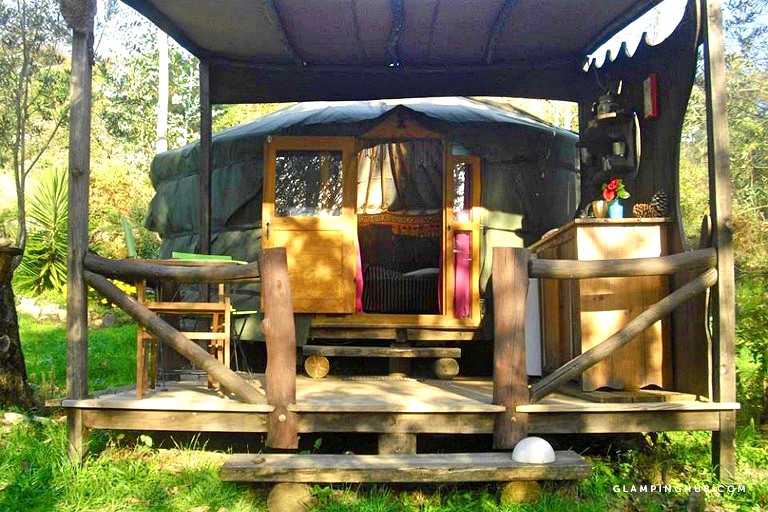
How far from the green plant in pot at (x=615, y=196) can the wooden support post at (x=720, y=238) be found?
2.00 feet

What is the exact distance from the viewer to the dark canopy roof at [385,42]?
13.3 feet

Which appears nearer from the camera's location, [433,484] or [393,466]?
[393,466]

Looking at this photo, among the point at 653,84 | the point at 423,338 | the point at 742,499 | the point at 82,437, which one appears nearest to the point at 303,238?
the point at 423,338

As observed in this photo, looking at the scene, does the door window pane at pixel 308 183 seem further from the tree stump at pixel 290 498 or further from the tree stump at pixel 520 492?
the tree stump at pixel 520 492

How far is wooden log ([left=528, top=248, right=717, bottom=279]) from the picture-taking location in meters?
3.18

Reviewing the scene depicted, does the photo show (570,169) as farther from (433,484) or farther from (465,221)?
(433,484)

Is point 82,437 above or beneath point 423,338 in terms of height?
beneath

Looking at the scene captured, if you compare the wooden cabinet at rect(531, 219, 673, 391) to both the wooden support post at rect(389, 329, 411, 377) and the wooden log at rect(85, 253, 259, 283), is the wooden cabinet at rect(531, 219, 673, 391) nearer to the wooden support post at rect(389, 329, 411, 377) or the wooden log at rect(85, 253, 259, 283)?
the wooden support post at rect(389, 329, 411, 377)

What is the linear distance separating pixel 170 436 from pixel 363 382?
1185 millimetres

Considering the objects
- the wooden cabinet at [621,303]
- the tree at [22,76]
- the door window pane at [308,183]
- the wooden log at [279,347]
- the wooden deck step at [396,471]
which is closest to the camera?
the wooden deck step at [396,471]

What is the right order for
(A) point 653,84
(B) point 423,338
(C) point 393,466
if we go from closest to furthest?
(C) point 393,466, (A) point 653,84, (B) point 423,338

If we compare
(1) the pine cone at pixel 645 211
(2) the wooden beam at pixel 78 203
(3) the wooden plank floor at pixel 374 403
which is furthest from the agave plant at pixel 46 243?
(1) the pine cone at pixel 645 211

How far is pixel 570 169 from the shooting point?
226 inches

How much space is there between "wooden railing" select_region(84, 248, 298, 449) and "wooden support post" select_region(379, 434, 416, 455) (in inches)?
15.1
